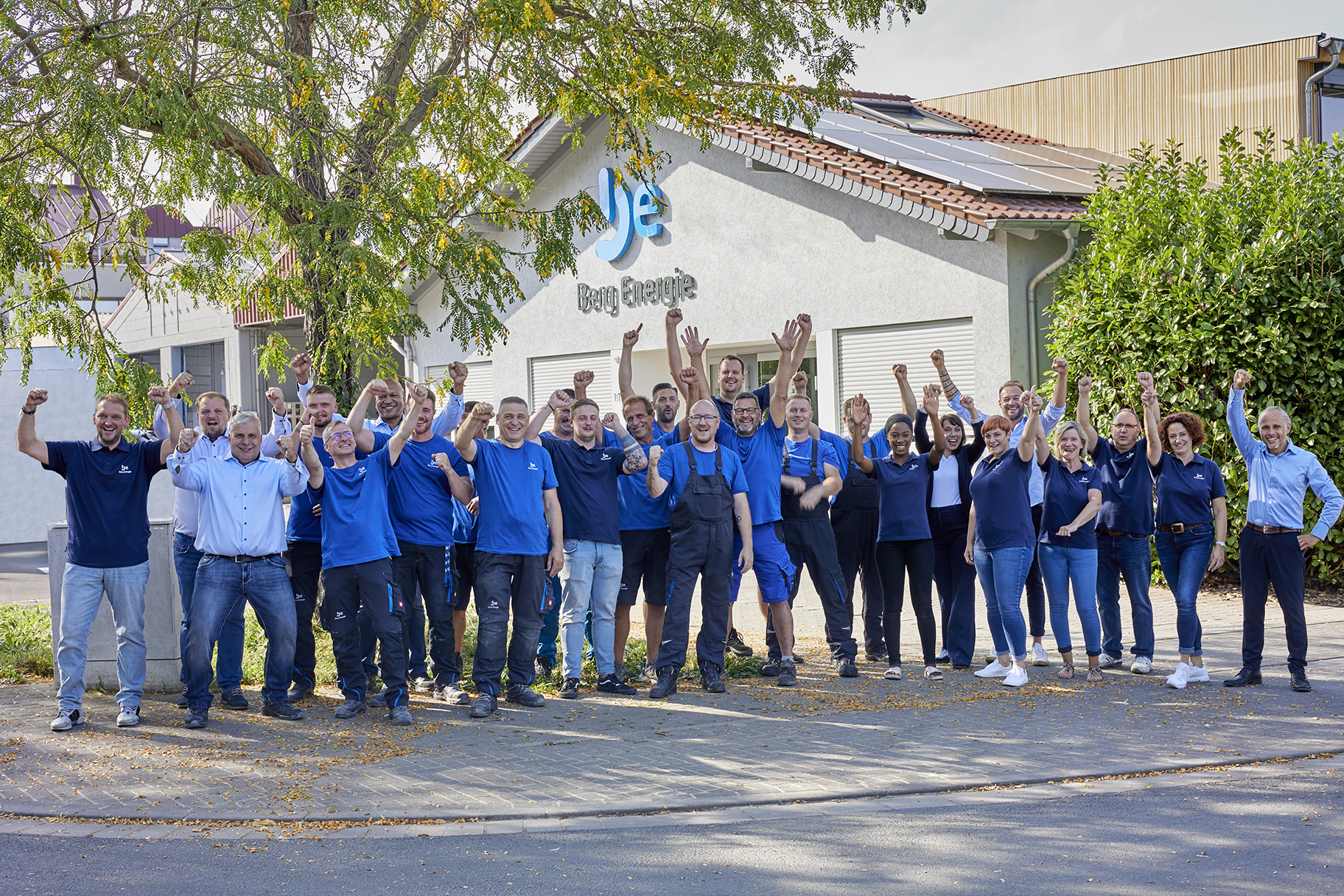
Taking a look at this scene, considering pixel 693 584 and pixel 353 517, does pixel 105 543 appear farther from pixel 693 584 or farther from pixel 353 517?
pixel 693 584

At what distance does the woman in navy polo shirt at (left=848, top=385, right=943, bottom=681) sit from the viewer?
29.0ft

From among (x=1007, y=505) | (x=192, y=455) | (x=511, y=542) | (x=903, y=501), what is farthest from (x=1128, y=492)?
(x=192, y=455)

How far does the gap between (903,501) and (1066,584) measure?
125 centimetres

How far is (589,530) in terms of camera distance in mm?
8305

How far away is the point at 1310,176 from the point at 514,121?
7.57m

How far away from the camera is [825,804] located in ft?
19.4

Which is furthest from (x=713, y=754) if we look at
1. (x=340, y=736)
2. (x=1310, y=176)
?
(x=1310, y=176)

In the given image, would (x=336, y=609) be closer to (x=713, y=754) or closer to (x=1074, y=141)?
(x=713, y=754)

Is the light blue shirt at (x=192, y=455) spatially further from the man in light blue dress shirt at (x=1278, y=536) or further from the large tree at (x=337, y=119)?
the man in light blue dress shirt at (x=1278, y=536)

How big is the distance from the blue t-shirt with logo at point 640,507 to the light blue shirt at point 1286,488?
3861 mm

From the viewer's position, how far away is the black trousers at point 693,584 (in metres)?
8.38

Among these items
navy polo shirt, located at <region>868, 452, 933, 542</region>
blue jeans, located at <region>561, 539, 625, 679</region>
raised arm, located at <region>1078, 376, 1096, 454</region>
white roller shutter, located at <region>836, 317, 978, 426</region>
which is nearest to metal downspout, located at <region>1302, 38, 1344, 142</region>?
white roller shutter, located at <region>836, 317, 978, 426</region>

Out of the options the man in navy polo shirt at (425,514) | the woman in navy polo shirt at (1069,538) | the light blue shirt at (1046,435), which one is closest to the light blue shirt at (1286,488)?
the woman in navy polo shirt at (1069,538)

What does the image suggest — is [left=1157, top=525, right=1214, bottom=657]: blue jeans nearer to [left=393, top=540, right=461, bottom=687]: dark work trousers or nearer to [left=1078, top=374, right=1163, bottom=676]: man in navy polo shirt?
[left=1078, top=374, right=1163, bottom=676]: man in navy polo shirt
